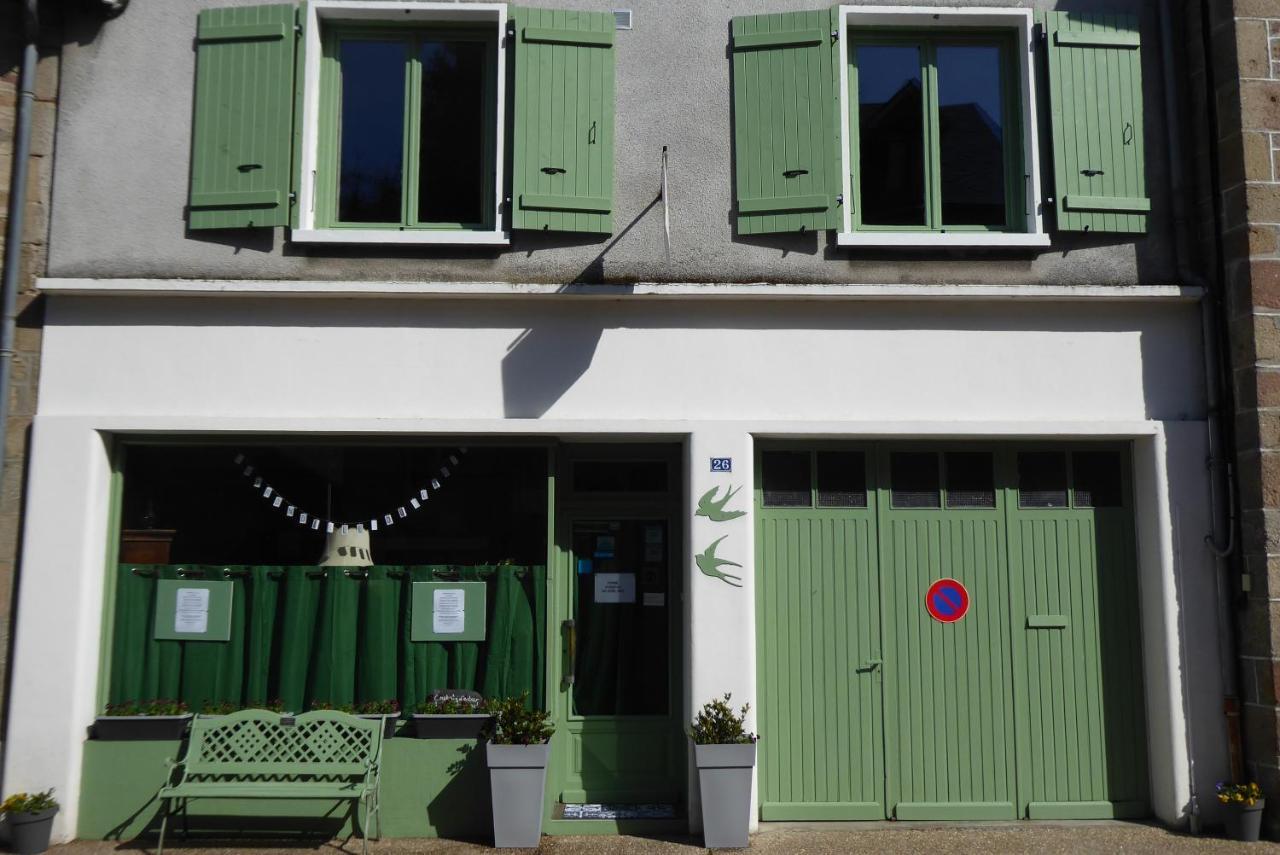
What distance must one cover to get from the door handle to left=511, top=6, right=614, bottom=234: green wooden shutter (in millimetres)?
2580

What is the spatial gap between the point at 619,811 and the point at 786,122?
4.59 meters

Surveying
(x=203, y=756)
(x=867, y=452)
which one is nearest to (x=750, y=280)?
(x=867, y=452)

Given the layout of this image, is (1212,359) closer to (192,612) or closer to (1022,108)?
(1022,108)

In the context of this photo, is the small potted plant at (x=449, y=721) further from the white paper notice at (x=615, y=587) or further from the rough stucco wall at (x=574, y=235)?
the rough stucco wall at (x=574, y=235)

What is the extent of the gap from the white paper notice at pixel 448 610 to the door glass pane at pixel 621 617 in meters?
0.75

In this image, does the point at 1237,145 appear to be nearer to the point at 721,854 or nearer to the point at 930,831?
the point at 930,831

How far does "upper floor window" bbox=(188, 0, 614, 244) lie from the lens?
279 inches

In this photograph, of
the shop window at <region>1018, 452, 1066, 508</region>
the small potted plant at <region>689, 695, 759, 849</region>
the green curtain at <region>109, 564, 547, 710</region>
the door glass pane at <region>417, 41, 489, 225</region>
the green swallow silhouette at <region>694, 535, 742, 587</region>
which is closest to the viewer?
the small potted plant at <region>689, 695, 759, 849</region>

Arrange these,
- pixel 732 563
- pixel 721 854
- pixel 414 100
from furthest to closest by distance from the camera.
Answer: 1. pixel 414 100
2. pixel 732 563
3. pixel 721 854

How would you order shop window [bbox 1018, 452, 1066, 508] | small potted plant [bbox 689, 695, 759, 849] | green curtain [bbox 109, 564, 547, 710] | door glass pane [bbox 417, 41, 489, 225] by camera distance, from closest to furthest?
small potted plant [bbox 689, 695, 759, 849] → green curtain [bbox 109, 564, 547, 710] → shop window [bbox 1018, 452, 1066, 508] → door glass pane [bbox 417, 41, 489, 225]

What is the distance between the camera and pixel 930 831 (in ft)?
22.4

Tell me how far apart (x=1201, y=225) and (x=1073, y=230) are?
878mm

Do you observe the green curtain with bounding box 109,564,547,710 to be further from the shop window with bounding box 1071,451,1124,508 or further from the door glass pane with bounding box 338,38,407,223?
the shop window with bounding box 1071,451,1124,508

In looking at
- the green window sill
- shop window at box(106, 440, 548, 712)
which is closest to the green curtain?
shop window at box(106, 440, 548, 712)
